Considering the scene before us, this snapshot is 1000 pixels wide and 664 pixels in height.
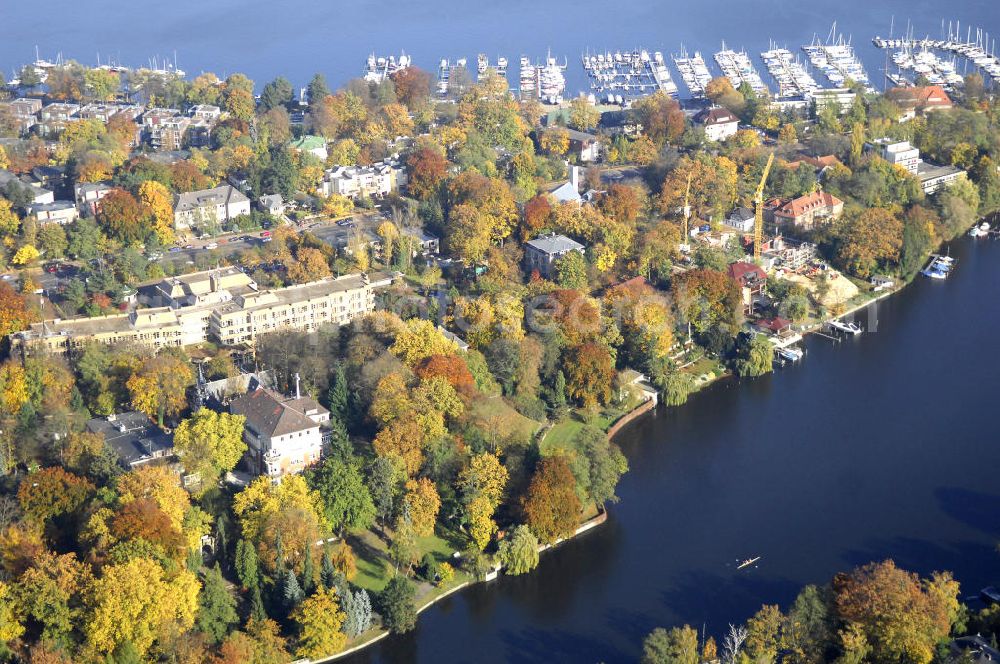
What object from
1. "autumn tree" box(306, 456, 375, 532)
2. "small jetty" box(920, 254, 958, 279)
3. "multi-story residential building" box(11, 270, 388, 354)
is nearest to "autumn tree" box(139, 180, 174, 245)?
"multi-story residential building" box(11, 270, 388, 354)

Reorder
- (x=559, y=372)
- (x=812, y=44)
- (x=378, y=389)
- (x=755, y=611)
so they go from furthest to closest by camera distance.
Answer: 1. (x=812, y=44)
2. (x=559, y=372)
3. (x=378, y=389)
4. (x=755, y=611)

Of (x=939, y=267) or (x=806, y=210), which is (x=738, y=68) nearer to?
(x=806, y=210)

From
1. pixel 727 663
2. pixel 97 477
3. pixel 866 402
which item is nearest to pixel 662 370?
pixel 866 402

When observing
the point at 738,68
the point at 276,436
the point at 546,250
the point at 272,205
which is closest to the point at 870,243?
the point at 546,250

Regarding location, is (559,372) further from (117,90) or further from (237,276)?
(117,90)

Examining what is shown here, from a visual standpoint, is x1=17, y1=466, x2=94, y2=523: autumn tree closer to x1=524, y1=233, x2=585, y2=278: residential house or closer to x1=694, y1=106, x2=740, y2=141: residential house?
x1=524, y1=233, x2=585, y2=278: residential house
